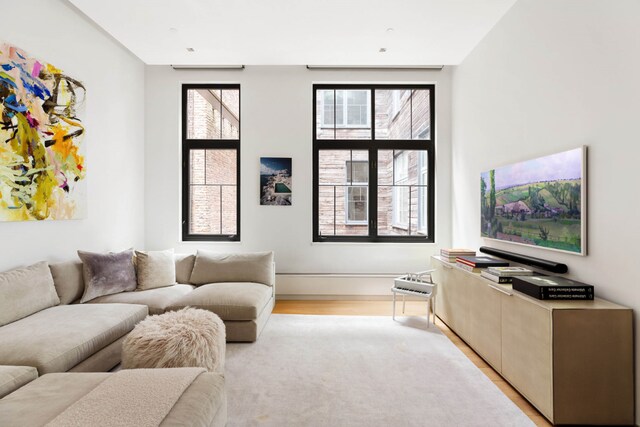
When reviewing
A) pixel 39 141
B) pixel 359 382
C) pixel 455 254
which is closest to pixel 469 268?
pixel 455 254

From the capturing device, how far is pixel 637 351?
179 cm

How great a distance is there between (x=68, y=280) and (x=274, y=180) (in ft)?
8.11

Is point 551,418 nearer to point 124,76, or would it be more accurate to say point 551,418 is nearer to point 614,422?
point 614,422

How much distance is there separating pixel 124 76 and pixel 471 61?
4.14 metres

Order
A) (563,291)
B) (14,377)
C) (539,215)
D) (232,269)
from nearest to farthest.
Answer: (14,377) < (563,291) < (539,215) < (232,269)

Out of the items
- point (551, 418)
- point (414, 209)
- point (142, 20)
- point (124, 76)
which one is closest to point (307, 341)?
point (551, 418)

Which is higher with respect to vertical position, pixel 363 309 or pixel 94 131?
pixel 94 131

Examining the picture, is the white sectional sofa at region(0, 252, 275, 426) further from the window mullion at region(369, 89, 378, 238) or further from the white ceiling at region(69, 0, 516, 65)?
the white ceiling at region(69, 0, 516, 65)

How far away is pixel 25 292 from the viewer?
2.38 metres

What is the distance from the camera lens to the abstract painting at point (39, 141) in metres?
2.47

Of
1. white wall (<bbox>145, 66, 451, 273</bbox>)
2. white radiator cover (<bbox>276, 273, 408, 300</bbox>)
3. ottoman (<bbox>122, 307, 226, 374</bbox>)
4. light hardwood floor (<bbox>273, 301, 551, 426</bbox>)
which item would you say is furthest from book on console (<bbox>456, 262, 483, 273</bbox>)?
ottoman (<bbox>122, 307, 226, 374</bbox>)

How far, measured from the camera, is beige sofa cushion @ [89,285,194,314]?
296 centimetres

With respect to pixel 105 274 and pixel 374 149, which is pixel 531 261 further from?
pixel 105 274

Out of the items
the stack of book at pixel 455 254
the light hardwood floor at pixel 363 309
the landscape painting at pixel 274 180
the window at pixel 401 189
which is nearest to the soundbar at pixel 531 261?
the stack of book at pixel 455 254
